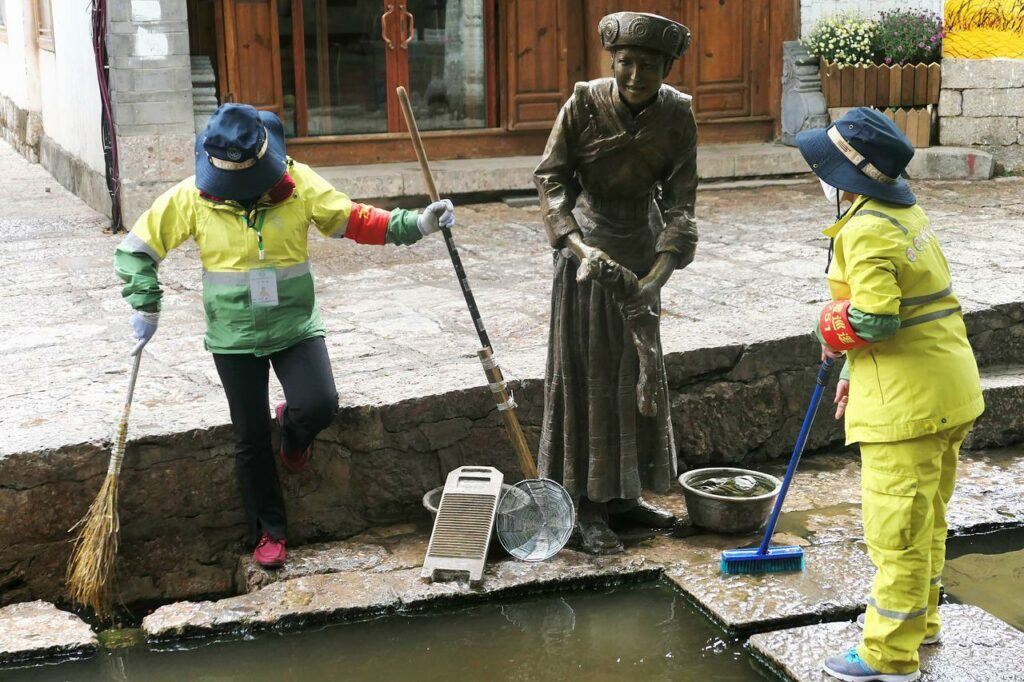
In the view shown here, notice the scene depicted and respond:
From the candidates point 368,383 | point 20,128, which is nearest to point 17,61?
point 20,128

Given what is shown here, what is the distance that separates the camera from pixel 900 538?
3664 millimetres

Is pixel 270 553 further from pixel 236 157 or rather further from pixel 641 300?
pixel 641 300

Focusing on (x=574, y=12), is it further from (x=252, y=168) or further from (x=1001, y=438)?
(x=252, y=168)

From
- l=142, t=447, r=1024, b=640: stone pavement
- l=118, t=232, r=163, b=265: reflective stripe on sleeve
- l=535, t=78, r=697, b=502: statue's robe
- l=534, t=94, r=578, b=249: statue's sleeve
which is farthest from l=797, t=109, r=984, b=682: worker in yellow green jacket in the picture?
l=118, t=232, r=163, b=265: reflective stripe on sleeve

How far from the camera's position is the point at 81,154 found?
36.8 feet

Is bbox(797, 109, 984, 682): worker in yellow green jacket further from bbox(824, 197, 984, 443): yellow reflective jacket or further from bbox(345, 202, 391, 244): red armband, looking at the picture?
bbox(345, 202, 391, 244): red armband

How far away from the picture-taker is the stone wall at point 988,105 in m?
11.6

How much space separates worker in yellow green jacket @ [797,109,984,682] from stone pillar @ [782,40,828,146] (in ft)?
27.1

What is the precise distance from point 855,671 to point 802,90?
8.86 meters

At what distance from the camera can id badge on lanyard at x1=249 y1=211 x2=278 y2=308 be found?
4.58 meters

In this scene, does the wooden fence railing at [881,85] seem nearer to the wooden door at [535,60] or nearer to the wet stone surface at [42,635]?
the wooden door at [535,60]

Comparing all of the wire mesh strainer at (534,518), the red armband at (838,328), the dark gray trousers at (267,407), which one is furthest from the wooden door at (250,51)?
the red armband at (838,328)

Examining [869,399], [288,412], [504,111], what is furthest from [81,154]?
[869,399]

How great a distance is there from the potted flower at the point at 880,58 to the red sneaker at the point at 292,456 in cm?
817
